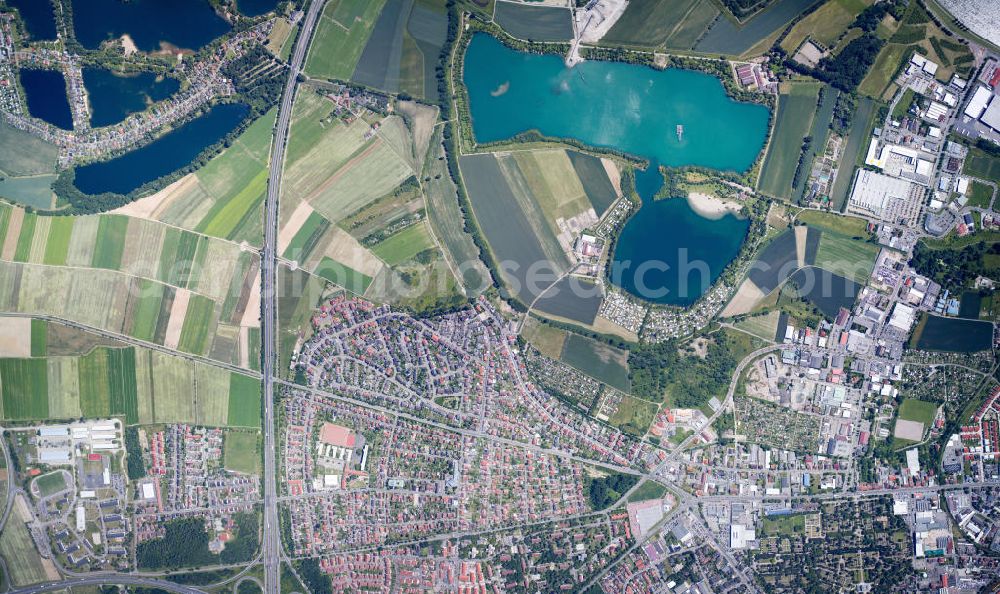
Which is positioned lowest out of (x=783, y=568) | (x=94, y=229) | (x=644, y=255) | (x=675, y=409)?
(x=783, y=568)

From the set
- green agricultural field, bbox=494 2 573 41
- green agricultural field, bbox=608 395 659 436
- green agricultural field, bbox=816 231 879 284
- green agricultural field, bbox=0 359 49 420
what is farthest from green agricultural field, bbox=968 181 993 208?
green agricultural field, bbox=0 359 49 420

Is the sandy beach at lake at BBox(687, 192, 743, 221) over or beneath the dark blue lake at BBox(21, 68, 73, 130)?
beneath

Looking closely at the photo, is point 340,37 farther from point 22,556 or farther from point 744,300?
point 22,556

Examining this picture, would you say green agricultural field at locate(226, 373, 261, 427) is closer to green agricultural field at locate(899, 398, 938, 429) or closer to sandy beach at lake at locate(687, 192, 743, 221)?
sandy beach at lake at locate(687, 192, 743, 221)

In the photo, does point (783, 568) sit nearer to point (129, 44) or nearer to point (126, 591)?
point (126, 591)

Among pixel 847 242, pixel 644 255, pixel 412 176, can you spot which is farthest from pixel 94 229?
pixel 847 242

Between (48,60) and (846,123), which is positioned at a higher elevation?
(48,60)

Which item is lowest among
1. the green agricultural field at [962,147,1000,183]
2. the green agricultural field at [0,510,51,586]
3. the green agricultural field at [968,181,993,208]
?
the green agricultural field at [0,510,51,586]
